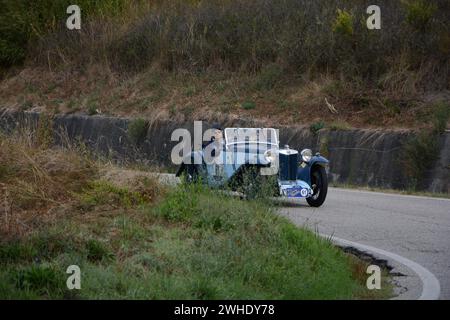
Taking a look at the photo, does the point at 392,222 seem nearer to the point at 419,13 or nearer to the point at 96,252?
the point at 96,252

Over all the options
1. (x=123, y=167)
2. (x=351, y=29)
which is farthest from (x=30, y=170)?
(x=351, y=29)

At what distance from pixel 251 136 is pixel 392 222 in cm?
368

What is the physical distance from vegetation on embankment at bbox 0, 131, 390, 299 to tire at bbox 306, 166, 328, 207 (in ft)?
13.6

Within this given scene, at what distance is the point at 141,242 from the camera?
847cm

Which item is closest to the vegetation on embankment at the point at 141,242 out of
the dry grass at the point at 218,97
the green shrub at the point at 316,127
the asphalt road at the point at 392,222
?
the asphalt road at the point at 392,222

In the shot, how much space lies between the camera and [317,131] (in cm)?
2258

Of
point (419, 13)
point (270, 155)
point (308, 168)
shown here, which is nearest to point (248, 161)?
point (270, 155)

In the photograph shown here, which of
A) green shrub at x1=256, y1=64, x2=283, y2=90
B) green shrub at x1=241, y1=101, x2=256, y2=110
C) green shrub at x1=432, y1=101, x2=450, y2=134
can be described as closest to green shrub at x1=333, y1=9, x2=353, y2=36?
green shrub at x1=256, y1=64, x2=283, y2=90

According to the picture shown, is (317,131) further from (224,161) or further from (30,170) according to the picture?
(30,170)

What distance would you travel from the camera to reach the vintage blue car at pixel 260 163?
1338cm

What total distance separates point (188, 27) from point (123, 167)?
855 inches

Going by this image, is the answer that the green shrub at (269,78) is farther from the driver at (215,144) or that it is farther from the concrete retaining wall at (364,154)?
the driver at (215,144)

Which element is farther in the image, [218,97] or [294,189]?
[218,97]

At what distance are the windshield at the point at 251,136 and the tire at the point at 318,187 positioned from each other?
101cm
